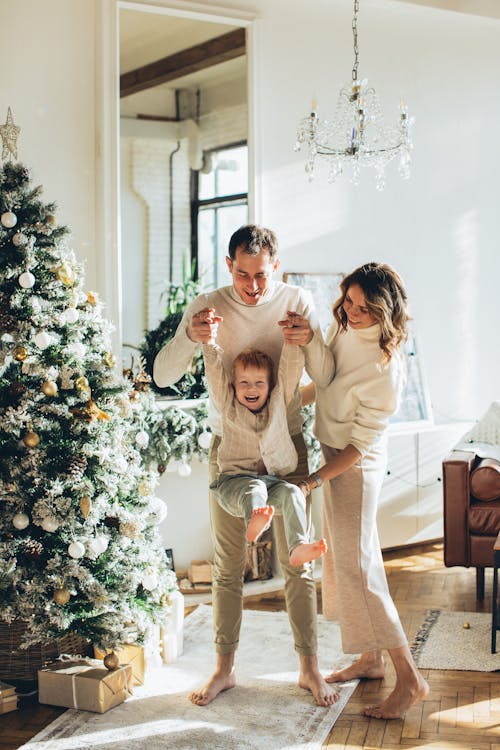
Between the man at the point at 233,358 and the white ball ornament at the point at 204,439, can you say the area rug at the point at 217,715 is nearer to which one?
the man at the point at 233,358

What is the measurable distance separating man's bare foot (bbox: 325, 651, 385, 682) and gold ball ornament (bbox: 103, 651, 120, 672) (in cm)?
79

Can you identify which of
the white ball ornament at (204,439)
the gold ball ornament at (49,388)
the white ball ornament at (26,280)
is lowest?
the white ball ornament at (204,439)

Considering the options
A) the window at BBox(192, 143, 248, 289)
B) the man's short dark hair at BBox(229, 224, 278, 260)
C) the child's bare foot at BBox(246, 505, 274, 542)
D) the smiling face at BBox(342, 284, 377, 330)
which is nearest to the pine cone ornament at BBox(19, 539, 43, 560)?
the child's bare foot at BBox(246, 505, 274, 542)

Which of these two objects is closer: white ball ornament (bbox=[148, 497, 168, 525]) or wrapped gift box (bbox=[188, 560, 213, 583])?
white ball ornament (bbox=[148, 497, 168, 525])

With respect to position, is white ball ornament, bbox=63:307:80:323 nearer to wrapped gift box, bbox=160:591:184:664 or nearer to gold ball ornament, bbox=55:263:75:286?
gold ball ornament, bbox=55:263:75:286

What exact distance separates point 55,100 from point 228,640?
2.59m

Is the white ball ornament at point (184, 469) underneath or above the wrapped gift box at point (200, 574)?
above

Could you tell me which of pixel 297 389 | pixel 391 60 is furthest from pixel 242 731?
pixel 391 60

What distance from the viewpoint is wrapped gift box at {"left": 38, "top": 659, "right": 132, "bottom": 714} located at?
10.5ft

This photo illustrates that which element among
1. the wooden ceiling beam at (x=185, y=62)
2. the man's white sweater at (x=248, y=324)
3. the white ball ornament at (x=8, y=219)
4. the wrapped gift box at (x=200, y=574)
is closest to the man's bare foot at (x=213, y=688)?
the man's white sweater at (x=248, y=324)

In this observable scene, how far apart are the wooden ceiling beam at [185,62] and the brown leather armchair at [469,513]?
7.68ft

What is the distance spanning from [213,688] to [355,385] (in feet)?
3.97

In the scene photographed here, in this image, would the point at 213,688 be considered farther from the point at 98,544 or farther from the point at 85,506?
the point at 85,506

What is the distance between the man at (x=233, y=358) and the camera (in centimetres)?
303
